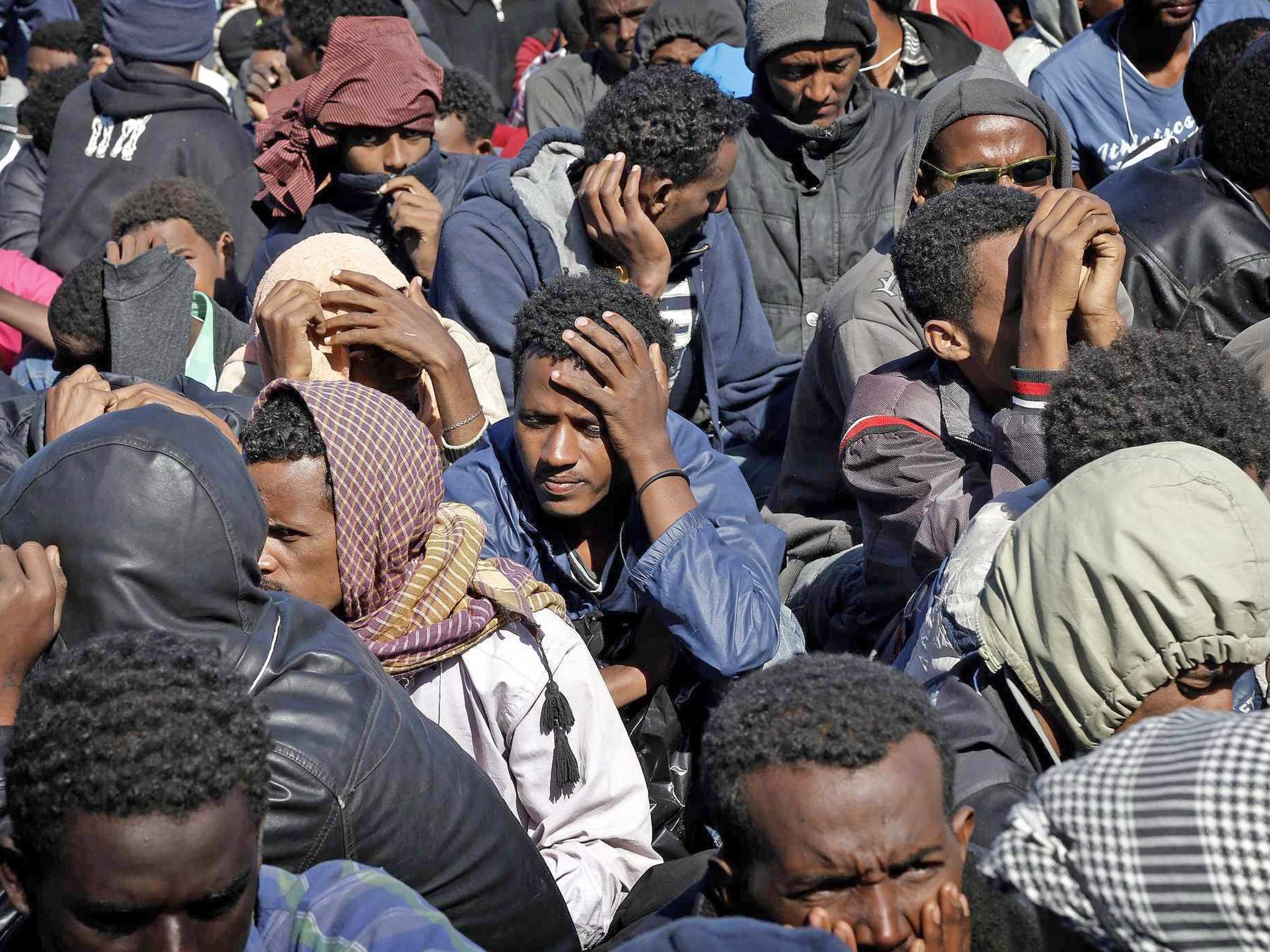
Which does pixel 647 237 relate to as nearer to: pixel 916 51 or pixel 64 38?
pixel 916 51

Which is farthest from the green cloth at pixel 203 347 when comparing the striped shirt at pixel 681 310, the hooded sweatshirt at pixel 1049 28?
the hooded sweatshirt at pixel 1049 28

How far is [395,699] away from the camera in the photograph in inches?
97.7

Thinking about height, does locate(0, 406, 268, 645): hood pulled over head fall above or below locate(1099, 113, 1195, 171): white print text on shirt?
above

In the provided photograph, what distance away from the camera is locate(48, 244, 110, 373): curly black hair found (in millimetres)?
4980

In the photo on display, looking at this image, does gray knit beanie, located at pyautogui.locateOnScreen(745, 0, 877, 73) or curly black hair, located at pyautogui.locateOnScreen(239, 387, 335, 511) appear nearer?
curly black hair, located at pyautogui.locateOnScreen(239, 387, 335, 511)

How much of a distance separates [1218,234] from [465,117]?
421cm

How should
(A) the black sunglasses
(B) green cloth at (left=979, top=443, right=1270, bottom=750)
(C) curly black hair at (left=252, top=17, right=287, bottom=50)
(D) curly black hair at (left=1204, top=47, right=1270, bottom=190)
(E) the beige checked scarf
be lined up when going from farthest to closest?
(C) curly black hair at (left=252, top=17, right=287, bottom=50) < (A) the black sunglasses < (D) curly black hair at (left=1204, top=47, right=1270, bottom=190) < (E) the beige checked scarf < (B) green cloth at (left=979, top=443, right=1270, bottom=750)

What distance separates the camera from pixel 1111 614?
7.85 feet

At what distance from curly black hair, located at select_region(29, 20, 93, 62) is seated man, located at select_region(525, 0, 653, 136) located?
394 centimetres

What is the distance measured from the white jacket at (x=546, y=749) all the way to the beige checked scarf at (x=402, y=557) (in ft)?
0.13

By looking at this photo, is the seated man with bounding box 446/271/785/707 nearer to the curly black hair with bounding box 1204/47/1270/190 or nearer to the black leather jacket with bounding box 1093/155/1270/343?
the black leather jacket with bounding box 1093/155/1270/343

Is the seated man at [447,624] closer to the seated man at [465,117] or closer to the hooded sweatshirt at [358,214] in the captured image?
the hooded sweatshirt at [358,214]

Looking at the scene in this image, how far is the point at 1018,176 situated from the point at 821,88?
108cm

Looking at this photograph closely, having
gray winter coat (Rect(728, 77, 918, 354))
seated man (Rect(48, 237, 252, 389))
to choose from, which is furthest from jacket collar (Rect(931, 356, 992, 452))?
seated man (Rect(48, 237, 252, 389))
